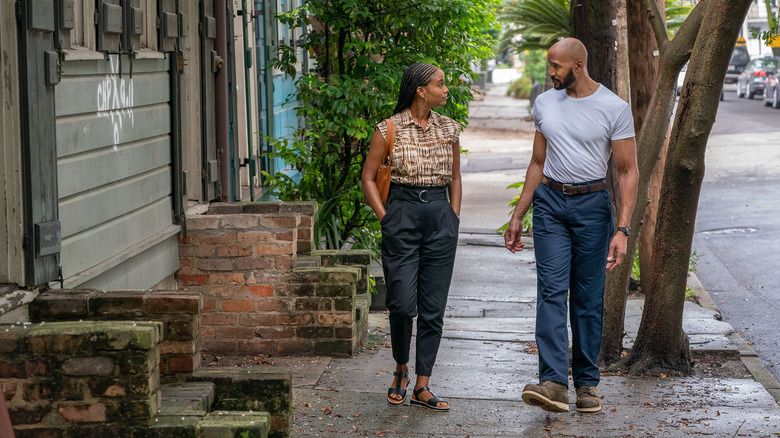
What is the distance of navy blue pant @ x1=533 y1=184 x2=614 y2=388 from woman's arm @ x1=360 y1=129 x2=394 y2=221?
0.83 meters

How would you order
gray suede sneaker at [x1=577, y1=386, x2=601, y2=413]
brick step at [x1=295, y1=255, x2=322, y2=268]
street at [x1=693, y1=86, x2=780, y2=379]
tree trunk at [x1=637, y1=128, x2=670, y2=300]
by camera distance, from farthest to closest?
tree trunk at [x1=637, y1=128, x2=670, y2=300] → street at [x1=693, y1=86, x2=780, y2=379] → brick step at [x1=295, y1=255, x2=322, y2=268] → gray suede sneaker at [x1=577, y1=386, x2=601, y2=413]

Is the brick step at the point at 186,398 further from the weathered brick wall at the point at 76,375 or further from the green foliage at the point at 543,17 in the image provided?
the green foliage at the point at 543,17

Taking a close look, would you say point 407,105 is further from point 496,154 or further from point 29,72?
point 496,154

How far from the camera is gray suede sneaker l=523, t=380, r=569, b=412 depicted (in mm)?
5219

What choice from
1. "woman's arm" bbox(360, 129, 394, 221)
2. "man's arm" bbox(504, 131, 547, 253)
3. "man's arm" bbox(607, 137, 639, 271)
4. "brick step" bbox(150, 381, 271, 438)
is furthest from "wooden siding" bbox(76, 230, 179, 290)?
"man's arm" bbox(607, 137, 639, 271)

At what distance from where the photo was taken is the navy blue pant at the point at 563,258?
5367 mm

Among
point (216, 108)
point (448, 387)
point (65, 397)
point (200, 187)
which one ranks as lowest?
point (448, 387)

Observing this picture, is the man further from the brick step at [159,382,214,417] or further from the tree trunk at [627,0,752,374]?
the brick step at [159,382,214,417]

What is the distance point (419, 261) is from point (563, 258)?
2.47 ft

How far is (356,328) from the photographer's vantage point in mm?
7004

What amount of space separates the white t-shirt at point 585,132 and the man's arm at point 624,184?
5cm

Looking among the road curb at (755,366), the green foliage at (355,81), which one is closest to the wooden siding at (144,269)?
the green foliage at (355,81)

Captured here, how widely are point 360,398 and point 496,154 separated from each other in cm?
2017

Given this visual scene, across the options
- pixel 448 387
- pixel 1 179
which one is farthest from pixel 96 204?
pixel 448 387
